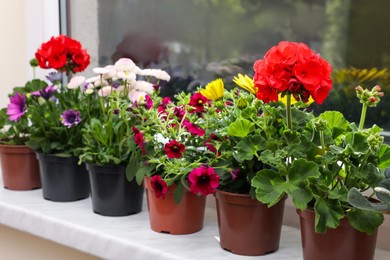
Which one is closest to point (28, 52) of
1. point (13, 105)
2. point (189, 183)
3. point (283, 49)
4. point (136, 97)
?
point (13, 105)

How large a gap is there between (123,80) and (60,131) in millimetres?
223

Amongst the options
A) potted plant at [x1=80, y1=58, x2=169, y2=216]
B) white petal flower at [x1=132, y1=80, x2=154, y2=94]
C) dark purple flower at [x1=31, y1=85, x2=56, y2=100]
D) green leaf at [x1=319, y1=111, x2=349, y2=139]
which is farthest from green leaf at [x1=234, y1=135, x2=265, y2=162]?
dark purple flower at [x1=31, y1=85, x2=56, y2=100]

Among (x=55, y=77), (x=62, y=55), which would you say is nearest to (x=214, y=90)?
(x=62, y=55)

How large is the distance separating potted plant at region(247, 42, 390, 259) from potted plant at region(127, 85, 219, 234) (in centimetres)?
19

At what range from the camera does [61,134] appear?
4.90 feet

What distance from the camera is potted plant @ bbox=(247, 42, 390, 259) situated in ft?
2.96

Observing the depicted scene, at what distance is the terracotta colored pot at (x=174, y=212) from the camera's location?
3.99 ft

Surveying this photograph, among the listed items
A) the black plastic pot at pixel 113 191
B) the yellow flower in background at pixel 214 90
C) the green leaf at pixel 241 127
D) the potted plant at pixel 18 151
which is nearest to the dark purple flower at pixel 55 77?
the potted plant at pixel 18 151

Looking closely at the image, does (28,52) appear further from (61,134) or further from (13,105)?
(61,134)

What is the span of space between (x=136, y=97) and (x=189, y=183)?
300 millimetres

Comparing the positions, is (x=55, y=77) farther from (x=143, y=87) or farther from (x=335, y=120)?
(x=335, y=120)

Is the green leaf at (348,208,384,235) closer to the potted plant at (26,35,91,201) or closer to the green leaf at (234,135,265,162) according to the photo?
the green leaf at (234,135,265,162)

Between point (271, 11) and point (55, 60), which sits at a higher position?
point (271, 11)

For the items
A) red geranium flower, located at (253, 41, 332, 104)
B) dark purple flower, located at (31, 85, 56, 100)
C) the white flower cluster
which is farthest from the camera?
dark purple flower, located at (31, 85, 56, 100)
